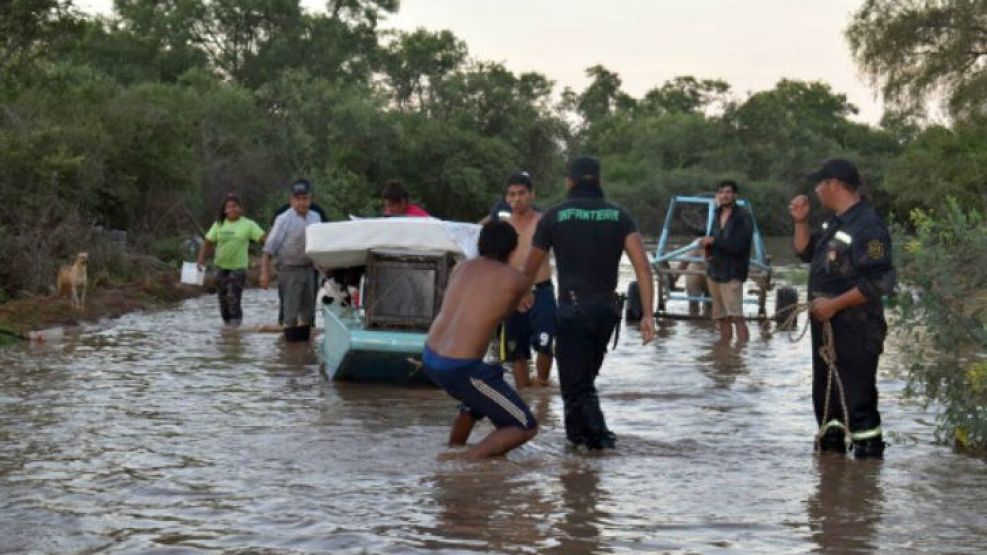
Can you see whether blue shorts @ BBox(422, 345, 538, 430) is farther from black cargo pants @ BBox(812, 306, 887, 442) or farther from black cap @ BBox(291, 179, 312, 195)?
black cap @ BBox(291, 179, 312, 195)

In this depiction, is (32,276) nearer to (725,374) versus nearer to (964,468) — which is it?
(725,374)

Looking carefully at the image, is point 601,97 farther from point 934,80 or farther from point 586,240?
point 586,240

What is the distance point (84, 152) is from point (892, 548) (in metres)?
22.1

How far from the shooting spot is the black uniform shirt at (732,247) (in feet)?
56.2

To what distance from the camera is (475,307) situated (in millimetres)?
9406

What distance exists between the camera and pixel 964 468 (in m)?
9.66

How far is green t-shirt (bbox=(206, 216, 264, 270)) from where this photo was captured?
18922 millimetres

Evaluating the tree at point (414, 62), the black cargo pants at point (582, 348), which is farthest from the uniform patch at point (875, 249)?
the tree at point (414, 62)

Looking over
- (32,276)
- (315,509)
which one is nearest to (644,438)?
(315,509)

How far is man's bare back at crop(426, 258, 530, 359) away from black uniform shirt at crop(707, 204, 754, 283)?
7.96 meters

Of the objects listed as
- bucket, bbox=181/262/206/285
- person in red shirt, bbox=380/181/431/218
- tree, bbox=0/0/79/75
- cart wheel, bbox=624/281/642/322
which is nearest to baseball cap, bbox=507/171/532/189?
person in red shirt, bbox=380/181/431/218

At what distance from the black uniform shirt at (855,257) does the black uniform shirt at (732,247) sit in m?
7.48

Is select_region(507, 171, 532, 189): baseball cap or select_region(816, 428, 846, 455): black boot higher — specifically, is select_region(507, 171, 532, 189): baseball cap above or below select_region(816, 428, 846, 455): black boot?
above

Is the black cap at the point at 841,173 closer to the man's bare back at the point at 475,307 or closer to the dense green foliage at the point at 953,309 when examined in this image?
the dense green foliage at the point at 953,309
